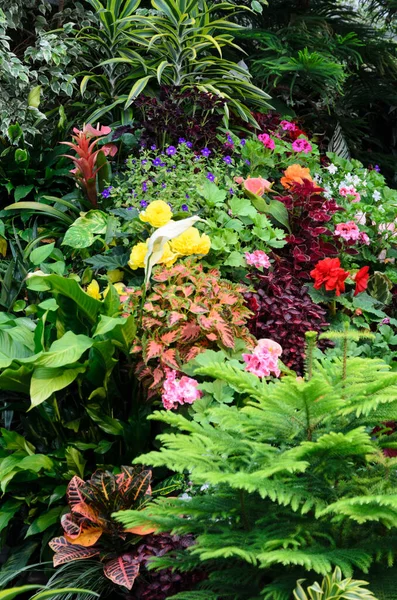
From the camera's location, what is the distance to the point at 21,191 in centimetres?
411

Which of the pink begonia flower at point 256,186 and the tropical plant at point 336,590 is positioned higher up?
the tropical plant at point 336,590

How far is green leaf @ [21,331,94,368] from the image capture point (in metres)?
2.36

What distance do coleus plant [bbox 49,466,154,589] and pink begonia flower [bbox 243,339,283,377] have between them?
57 centimetres

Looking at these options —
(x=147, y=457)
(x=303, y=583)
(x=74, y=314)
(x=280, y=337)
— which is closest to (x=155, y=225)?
(x=74, y=314)

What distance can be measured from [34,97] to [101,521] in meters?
3.06

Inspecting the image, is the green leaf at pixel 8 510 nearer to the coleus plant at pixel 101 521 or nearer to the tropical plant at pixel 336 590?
the coleus plant at pixel 101 521

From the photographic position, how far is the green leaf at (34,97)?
4.32 metres

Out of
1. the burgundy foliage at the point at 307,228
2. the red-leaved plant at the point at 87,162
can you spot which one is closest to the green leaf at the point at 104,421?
the burgundy foliage at the point at 307,228

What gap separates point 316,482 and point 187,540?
700mm

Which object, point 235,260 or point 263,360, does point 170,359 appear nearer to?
point 263,360

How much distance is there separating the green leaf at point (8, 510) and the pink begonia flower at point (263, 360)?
1001 millimetres

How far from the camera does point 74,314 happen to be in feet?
8.72

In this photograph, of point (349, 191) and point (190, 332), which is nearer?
point (190, 332)

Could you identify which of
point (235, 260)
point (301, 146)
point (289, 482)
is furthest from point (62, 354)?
point (301, 146)
